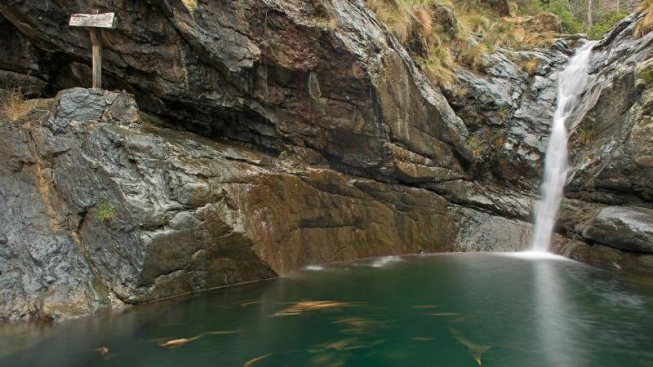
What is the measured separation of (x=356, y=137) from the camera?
11.0 m

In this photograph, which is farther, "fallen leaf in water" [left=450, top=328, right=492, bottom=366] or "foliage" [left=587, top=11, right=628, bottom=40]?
"foliage" [left=587, top=11, right=628, bottom=40]

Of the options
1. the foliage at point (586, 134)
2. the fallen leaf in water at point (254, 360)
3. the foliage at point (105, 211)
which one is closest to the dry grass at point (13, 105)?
the foliage at point (105, 211)

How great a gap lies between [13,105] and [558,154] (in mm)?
14067

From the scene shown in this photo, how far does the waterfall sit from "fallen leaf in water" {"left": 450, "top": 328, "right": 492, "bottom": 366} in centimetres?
790

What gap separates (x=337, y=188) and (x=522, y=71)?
9.39m

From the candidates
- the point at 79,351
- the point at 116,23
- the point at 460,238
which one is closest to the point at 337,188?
the point at 460,238

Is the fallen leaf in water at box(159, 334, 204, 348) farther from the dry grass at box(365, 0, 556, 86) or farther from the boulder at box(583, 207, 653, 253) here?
the dry grass at box(365, 0, 556, 86)

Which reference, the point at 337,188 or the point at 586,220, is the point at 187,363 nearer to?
the point at 337,188

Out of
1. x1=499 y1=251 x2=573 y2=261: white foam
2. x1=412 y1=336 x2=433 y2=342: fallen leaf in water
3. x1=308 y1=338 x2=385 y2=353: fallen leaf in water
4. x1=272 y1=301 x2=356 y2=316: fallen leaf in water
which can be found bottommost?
x1=308 y1=338 x2=385 y2=353: fallen leaf in water

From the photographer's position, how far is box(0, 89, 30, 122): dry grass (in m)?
7.71

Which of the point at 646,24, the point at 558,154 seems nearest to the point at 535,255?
the point at 558,154

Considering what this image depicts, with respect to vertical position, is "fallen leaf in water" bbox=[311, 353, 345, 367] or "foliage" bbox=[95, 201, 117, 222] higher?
"foliage" bbox=[95, 201, 117, 222]

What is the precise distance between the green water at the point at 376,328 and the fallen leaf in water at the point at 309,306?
0.05m

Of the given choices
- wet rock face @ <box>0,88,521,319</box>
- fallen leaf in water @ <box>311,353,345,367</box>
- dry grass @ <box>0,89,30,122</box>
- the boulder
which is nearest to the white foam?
the boulder
